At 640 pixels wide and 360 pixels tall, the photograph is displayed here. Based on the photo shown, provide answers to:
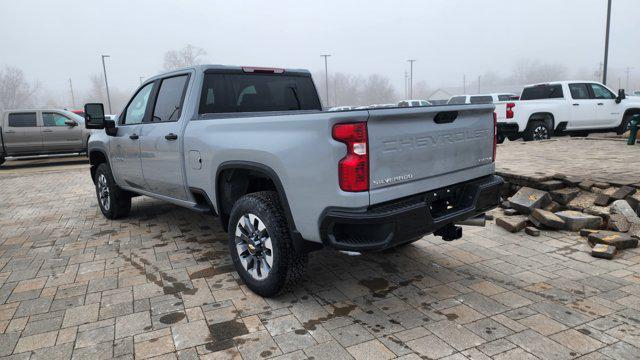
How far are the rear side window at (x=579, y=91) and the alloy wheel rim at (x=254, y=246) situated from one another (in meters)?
12.5

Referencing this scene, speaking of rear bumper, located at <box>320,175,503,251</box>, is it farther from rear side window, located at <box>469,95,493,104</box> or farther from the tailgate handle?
rear side window, located at <box>469,95,493,104</box>

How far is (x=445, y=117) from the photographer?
3.29m

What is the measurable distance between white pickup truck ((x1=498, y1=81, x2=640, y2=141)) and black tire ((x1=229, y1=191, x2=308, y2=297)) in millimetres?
11121

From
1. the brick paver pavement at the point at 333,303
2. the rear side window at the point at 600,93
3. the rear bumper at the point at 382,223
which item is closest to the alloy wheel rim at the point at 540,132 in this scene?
the rear side window at the point at 600,93

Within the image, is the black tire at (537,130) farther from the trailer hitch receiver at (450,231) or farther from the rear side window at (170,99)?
the rear side window at (170,99)

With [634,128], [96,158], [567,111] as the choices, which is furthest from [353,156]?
[567,111]

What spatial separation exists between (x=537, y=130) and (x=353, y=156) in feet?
39.3

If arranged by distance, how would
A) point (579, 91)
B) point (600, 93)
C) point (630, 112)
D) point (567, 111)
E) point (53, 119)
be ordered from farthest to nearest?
point (53, 119) < point (630, 112) < point (600, 93) < point (579, 91) < point (567, 111)

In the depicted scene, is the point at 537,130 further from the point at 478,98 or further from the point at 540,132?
the point at 478,98

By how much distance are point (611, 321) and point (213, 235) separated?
406 cm

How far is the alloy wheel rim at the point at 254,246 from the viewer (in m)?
3.44

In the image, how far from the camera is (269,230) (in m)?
3.30

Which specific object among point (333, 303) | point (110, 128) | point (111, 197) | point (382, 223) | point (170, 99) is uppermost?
point (170, 99)

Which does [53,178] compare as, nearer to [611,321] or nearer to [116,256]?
[116,256]
